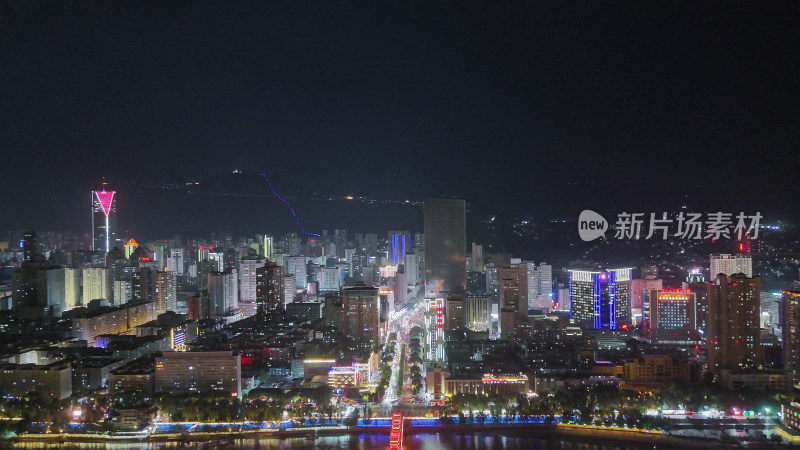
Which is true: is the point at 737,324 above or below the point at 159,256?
below

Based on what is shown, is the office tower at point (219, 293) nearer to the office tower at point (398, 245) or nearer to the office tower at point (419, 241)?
the office tower at point (398, 245)

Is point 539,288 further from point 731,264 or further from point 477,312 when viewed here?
point 731,264

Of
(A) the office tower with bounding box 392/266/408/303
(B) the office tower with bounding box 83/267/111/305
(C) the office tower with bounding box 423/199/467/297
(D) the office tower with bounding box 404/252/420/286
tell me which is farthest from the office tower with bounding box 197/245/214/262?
(C) the office tower with bounding box 423/199/467/297

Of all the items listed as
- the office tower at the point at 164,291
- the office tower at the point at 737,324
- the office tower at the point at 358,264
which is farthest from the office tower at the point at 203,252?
the office tower at the point at 737,324

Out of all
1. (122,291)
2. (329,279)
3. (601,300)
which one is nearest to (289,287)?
(329,279)

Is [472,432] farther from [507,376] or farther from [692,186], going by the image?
[692,186]

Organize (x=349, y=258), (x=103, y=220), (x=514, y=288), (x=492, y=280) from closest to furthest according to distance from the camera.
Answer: (x=103, y=220), (x=514, y=288), (x=492, y=280), (x=349, y=258)

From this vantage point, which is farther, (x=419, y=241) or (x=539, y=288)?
(x=419, y=241)
